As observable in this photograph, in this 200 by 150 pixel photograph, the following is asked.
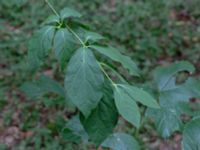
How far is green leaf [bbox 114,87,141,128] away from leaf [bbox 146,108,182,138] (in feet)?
1.10

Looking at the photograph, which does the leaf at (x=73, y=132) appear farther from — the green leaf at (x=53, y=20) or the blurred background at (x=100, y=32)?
the blurred background at (x=100, y=32)

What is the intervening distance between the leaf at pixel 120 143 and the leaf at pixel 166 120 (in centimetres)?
10

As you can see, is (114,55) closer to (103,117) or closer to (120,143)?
(103,117)

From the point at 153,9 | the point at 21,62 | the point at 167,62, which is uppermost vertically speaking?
the point at 21,62

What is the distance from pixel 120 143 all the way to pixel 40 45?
44 cm

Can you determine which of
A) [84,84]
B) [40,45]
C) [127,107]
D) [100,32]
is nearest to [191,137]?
[127,107]

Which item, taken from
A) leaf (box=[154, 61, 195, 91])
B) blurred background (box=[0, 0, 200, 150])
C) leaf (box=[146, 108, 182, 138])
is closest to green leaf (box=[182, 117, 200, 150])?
leaf (box=[146, 108, 182, 138])

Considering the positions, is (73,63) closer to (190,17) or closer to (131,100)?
(131,100)

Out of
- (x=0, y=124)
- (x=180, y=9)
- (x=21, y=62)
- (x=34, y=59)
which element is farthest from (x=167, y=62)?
(x=34, y=59)

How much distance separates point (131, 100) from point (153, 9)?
4144 millimetres

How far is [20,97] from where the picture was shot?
3908mm

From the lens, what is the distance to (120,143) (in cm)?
137

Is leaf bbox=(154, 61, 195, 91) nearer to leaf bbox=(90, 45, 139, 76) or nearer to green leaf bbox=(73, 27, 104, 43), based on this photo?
leaf bbox=(90, 45, 139, 76)

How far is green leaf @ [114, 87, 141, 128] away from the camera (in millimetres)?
1022
